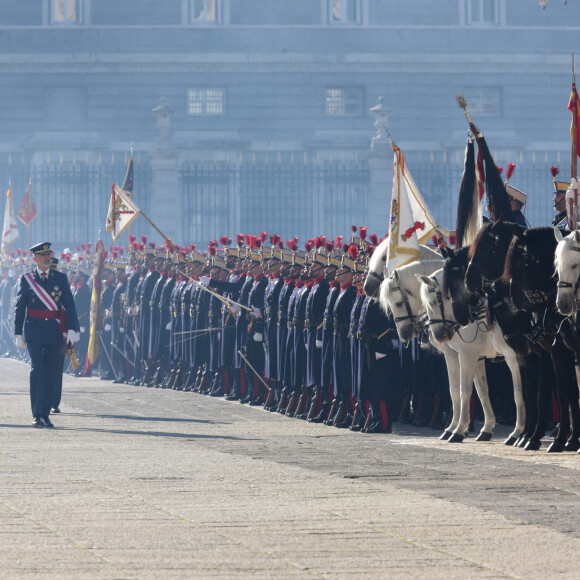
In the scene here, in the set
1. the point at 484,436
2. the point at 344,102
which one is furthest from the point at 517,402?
the point at 344,102

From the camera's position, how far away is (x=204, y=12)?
147 feet

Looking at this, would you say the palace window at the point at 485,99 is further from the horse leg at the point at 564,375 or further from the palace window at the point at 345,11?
the horse leg at the point at 564,375

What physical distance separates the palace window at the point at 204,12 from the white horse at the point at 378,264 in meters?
30.3

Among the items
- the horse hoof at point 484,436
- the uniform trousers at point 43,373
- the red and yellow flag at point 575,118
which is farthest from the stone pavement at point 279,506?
the red and yellow flag at point 575,118

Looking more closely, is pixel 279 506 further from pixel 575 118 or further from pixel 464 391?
pixel 575 118

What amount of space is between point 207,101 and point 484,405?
30520mm

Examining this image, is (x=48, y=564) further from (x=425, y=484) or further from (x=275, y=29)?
(x=275, y=29)

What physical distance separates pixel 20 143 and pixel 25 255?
9561 millimetres

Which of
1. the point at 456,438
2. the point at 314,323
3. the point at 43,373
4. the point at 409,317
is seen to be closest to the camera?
the point at 456,438

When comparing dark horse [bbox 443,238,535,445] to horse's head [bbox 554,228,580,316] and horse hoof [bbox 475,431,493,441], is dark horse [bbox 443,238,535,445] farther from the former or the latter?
horse's head [bbox 554,228,580,316]

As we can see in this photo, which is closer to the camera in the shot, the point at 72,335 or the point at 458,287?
the point at 458,287

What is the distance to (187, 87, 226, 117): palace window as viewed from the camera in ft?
142

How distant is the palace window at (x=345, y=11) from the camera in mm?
45156

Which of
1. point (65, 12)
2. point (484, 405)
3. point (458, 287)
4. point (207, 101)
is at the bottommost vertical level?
point (484, 405)
